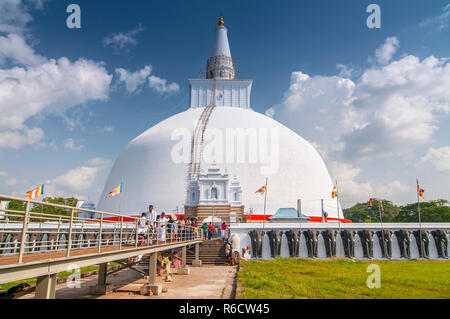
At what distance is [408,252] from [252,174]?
15.8 meters

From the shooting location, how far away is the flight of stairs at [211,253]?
65.9 ft

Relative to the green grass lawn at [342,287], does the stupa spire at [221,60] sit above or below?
above

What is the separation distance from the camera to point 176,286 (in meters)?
12.5

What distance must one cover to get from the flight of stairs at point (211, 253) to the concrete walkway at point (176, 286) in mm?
3288

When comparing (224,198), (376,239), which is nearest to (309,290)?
(376,239)

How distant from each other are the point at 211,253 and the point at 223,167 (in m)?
13.6

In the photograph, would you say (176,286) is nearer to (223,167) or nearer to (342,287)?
(342,287)

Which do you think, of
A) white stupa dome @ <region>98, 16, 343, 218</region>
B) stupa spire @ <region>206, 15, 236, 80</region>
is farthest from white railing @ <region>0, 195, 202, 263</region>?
stupa spire @ <region>206, 15, 236, 80</region>

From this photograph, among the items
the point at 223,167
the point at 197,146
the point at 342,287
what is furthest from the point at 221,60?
the point at 342,287

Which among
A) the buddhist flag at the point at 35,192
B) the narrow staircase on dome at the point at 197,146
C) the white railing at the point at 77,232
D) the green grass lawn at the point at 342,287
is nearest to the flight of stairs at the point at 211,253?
the white railing at the point at 77,232

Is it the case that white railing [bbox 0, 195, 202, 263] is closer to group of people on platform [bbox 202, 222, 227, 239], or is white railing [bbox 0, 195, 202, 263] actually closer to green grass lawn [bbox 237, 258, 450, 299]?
group of people on platform [bbox 202, 222, 227, 239]

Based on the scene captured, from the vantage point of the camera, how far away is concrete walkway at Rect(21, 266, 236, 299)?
1053cm

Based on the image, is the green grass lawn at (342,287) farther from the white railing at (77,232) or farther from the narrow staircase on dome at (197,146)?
the narrow staircase on dome at (197,146)
